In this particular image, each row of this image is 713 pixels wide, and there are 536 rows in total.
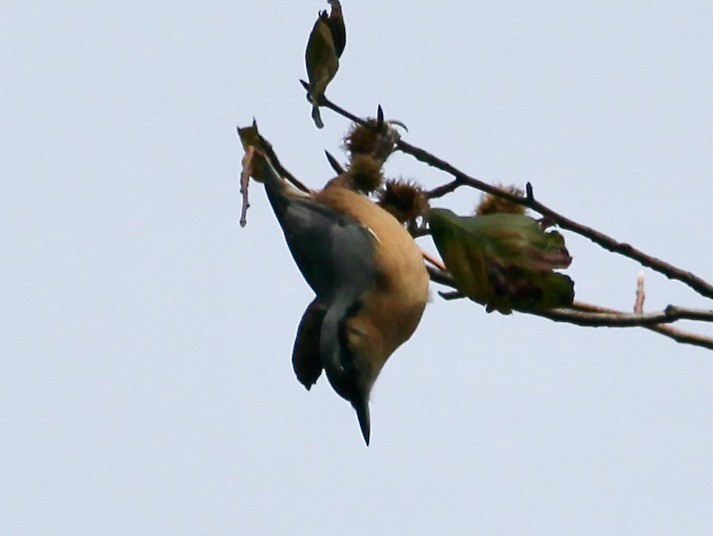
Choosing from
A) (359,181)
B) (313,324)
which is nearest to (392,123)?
(359,181)

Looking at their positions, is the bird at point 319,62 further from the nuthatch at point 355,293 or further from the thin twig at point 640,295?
the thin twig at point 640,295

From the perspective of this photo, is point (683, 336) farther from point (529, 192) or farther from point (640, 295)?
point (529, 192)

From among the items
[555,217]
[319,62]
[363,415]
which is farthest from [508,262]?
[363,415]

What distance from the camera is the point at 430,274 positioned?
11.6 feet

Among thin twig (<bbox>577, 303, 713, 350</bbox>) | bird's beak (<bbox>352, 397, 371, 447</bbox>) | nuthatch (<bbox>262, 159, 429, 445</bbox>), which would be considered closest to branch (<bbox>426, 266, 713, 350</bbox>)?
thin twig (<bbox>577, 303, 713, 350</bbox>)

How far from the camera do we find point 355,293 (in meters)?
3.42

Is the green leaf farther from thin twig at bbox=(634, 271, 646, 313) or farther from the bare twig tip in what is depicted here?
thin twig at bbox=(634, 271, 646, 313)

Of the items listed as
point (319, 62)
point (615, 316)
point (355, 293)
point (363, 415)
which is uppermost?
point (319, 62)

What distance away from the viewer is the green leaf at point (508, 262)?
2.67 m

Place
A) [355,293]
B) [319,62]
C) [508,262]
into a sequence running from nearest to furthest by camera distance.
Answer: [508,262] → [319,62] → [355,293]

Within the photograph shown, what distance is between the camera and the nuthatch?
3336 millimetres

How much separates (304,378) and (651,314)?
3.55 ft

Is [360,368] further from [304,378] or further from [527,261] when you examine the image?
[527,261]

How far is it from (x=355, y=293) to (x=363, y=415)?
0.39 metres
